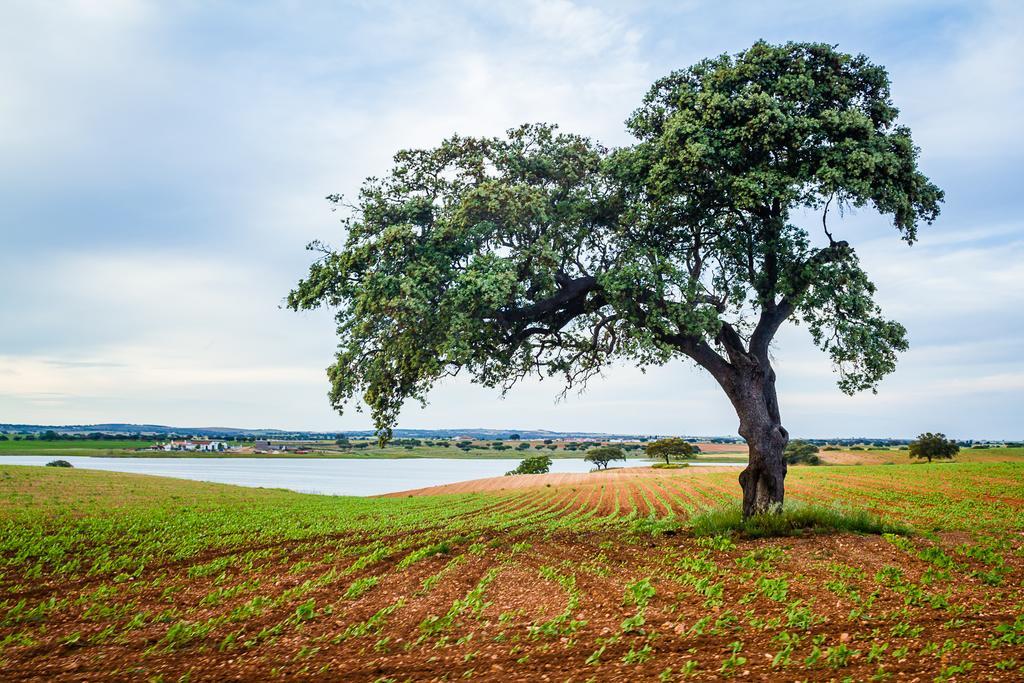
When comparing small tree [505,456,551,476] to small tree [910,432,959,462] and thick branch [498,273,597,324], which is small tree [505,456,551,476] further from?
thick branch [498,273,597,324]

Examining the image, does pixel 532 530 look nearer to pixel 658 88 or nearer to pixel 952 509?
pixel 658 88

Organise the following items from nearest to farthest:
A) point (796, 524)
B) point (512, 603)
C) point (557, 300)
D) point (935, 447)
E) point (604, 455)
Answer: point (512, 603) → point (796, 524) → point (557, 300) → point (935, 447) → point (604, 455)

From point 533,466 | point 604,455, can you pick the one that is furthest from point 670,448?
point 533,466

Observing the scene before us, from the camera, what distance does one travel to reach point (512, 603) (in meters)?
11.3

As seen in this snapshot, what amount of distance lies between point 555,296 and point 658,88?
7729mm

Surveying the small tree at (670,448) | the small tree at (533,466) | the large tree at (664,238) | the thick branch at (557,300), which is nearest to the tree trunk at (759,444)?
the large tree at (664,238)

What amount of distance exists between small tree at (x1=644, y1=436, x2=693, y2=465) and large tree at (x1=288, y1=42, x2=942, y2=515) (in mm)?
99390

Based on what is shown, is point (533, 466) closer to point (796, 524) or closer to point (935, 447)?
point (935, 447)

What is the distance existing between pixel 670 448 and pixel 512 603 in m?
112

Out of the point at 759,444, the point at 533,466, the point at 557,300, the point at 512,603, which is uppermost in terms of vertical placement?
the point at 557,300

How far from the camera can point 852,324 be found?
19.6 metres

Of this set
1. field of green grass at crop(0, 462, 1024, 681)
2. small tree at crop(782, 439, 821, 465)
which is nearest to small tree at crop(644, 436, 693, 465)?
small tree at crop(782, 439, 821, 465)

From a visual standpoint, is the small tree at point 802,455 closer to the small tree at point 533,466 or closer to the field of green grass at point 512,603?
the small tree at point 533,466

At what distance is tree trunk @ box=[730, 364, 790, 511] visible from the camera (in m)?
20.2
